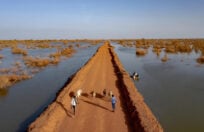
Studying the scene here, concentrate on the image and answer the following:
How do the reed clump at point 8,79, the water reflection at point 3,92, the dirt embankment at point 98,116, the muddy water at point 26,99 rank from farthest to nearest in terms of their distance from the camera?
the reed clump at point 8,79 < the water reflection at point 3,92 < the muddy water at point 26,99 < the dirt embankment at point 98,116

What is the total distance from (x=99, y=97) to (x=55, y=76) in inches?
612

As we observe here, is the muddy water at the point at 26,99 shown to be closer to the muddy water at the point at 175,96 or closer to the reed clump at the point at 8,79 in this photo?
the reed clump at the point at 8,79

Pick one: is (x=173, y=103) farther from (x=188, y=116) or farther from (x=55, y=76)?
(x=55, y=76)

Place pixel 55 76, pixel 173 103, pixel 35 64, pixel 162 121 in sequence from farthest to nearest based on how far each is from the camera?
pixel 35 64
pixel 55 76
pixel 173 103
pixel 162 121

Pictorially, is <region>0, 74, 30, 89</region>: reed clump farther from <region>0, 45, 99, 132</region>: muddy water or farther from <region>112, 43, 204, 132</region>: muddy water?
<region>112, 43, 204, 132</region>: muddy water

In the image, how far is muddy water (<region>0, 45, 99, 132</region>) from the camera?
1782 cm

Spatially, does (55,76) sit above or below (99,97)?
below

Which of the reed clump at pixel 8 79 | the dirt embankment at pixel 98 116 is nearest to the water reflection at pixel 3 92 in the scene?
the reed clump at pixel 8 79

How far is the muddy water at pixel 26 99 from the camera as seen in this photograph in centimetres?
1782

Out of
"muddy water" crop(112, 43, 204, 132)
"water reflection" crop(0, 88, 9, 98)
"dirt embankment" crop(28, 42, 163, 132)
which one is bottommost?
"water reflection" crop(0, 88, 9, 98)

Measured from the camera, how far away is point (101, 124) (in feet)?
46.4

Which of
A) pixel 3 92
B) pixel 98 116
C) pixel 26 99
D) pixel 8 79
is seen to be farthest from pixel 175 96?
pixel 8 79

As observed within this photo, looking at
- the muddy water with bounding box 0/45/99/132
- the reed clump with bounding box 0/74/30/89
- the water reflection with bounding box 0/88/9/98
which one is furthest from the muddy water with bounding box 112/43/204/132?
the reed clump with bounding box 0/74/30/89

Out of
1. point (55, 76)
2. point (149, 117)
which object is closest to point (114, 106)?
point (149, 117)
